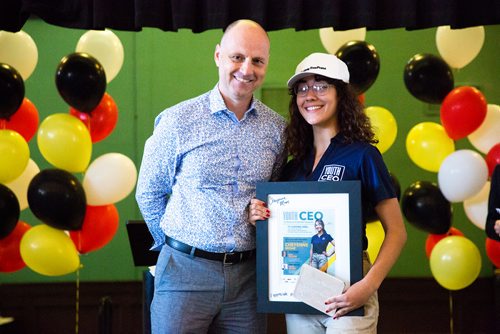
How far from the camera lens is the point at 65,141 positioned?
3881 millimetres

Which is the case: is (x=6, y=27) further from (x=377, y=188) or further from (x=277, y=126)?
(x=377, y=188)

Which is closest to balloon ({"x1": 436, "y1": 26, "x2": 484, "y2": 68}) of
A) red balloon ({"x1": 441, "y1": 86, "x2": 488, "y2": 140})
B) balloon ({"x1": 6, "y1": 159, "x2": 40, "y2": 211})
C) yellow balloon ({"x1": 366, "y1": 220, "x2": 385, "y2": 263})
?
red balloon ({"x1": 441, "y1": 86, "x2": 488, "y2": 140})

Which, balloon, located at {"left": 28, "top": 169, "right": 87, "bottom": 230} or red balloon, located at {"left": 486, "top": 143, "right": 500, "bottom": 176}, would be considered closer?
balloon, located at {"left": 28, "top": 169, "right": 87, "bottom": 230}

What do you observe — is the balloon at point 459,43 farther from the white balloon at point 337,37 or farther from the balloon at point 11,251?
the balloon at point 11,251

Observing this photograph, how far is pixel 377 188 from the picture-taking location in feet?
7.11

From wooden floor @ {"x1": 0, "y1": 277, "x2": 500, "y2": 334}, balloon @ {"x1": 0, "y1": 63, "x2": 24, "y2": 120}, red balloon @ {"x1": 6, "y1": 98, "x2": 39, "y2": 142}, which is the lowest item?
wooden floor @ {"x1": 0, "y1": 277, "x2": 500, "y2": 334}

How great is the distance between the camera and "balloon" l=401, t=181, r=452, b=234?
4203 mm

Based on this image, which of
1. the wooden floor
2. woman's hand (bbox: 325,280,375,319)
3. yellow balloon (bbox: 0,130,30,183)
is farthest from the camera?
the wooden floor

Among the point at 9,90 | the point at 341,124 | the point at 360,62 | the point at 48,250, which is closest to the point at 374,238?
the point at 360,62

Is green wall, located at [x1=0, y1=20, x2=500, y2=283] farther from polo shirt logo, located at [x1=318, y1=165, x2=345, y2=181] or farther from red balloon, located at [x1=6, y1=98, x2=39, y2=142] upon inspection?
polo shirt logo, located at [x1=318, y1=165, x2=345, y2=181]

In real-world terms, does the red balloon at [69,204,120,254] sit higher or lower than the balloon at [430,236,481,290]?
higher

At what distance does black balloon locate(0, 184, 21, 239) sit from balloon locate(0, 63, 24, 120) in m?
0.45

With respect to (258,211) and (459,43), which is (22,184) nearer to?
(258,211)

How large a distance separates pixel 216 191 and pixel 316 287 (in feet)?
1.58
